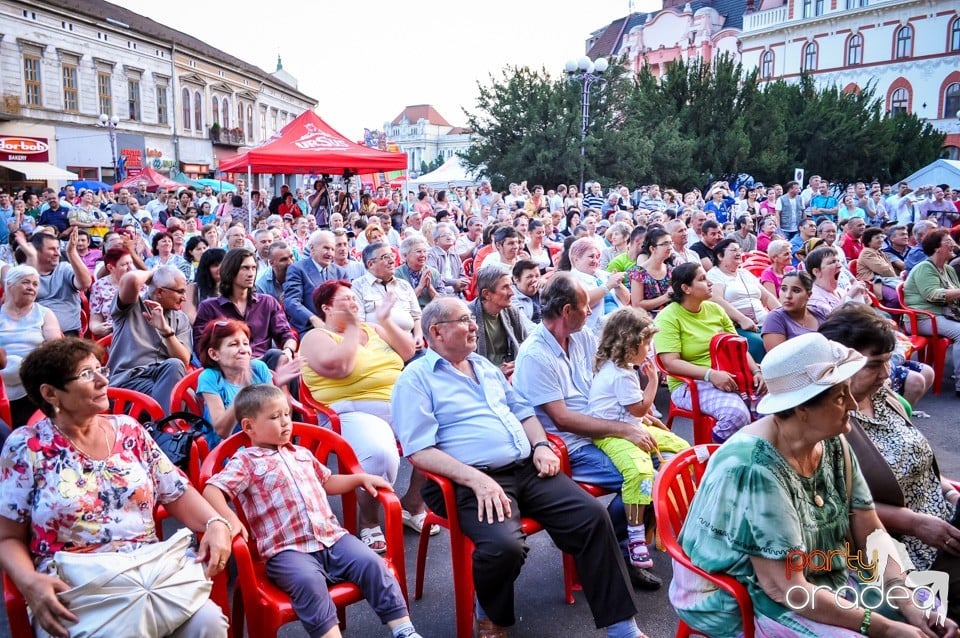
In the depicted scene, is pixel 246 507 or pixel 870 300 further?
pixel 870 300

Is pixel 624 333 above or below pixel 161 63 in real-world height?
below

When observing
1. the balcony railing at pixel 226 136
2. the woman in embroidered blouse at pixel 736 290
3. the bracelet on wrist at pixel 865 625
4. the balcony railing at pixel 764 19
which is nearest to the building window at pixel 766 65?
the balcony railing at pixel 764 19

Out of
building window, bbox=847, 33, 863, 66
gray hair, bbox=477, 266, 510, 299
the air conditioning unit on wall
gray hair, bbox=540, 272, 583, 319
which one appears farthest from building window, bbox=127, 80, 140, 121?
building window, bbox=847, 33, 863, 66

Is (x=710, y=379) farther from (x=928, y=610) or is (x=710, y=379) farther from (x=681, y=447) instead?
(x=928, y=610)

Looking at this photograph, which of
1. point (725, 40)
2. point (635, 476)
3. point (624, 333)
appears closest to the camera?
point (635, 476)

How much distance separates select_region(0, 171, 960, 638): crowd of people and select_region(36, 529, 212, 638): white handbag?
64 mm

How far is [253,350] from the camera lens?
4.74m

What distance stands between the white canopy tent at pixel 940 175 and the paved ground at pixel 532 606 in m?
23.5

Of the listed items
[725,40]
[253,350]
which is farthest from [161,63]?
[253,350]

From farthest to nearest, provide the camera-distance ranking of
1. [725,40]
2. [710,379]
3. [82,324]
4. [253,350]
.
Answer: [725,40]
[82,324]
[253,350]
[710,379]

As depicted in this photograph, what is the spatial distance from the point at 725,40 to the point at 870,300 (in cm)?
4832

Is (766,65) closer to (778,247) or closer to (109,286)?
(778,247)

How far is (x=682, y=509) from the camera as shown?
9.07ft

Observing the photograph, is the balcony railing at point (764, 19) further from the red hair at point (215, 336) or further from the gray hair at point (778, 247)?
the red hair at point (215, 336)
